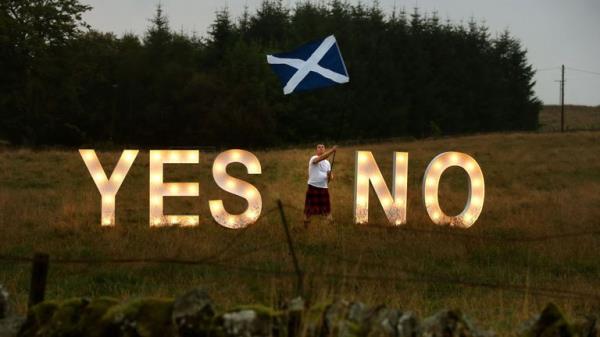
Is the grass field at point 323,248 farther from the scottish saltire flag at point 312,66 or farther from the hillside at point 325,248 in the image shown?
the scottish saltire flag at point 312,66

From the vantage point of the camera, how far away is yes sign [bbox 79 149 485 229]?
16328 millimetres

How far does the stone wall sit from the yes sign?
9973mm

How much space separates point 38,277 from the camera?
22.9 ft

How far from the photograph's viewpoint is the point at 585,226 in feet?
62.7

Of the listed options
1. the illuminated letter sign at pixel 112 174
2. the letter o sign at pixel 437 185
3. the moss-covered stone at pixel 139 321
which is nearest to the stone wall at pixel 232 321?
the moss-covered stone at pixel 139 321

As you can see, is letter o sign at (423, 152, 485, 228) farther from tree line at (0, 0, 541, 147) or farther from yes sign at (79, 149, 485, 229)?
tree line at (0, 0, 541, 147)

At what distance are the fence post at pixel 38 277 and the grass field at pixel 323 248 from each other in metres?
1.62

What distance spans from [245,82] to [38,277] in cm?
6127

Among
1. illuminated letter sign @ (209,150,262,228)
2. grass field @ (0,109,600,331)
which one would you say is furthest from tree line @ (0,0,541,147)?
illuminated letter sign @ (209,150,262,228)

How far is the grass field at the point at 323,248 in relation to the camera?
10.5 meters

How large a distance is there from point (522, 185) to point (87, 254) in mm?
Result: 19752

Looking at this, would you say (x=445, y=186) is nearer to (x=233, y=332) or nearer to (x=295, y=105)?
(x=233, y=332)

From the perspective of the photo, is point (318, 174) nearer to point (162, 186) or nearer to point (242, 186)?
point (242, 186)

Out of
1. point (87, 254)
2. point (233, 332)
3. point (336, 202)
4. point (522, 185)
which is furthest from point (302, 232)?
point (522, 185)
